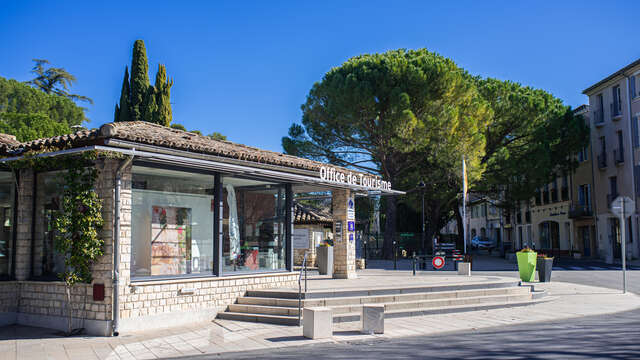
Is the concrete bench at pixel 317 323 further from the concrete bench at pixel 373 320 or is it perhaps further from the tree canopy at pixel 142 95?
the tree canopy at pixel 142 95

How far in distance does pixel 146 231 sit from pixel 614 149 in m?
32.2

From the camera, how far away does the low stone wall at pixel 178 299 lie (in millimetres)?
9719

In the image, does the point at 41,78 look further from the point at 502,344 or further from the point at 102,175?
the point at 502,344

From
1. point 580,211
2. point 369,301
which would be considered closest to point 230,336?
point 369,301

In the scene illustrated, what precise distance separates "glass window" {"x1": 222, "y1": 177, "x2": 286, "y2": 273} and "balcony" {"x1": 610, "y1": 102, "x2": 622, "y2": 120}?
→ 91.9 ft

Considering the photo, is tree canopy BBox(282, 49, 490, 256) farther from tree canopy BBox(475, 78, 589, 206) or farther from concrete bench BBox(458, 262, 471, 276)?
concrete bench BBox(458, 262, 471, 276)

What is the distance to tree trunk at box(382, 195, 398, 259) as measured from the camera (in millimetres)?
30969

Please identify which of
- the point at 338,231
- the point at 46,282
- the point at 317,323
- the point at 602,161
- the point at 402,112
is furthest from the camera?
the point at 602,161

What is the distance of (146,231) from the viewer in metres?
10.6

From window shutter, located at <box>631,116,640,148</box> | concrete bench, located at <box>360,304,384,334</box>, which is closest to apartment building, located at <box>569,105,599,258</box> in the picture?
window shutter, located at <box>631,116,640,148</box>

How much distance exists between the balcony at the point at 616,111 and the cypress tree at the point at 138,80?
2843 cm

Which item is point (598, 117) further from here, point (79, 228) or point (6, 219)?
point (6, 219)

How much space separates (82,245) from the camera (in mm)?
9547

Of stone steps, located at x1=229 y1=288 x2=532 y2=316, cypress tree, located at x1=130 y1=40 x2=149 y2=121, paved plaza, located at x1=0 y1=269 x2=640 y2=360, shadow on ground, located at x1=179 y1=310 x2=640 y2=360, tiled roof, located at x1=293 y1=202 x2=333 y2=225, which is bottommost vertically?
paved plaza, located at x1=0 y1=269 x2=640 y2=360
